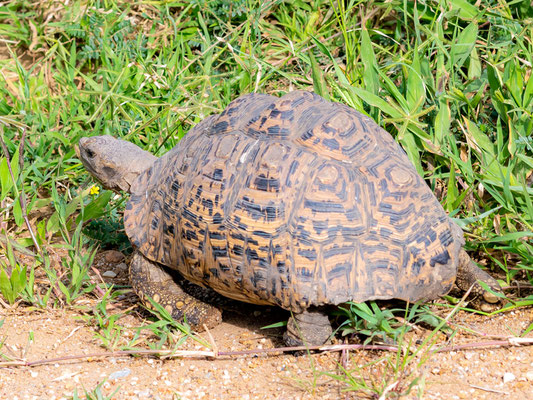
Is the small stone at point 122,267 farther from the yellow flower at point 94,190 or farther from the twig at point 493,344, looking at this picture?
the twig at point 493,344

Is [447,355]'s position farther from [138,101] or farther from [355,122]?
[138,101]

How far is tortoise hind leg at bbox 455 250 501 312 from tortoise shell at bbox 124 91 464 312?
0.62 ft

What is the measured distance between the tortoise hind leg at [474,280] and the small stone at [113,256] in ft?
6.97

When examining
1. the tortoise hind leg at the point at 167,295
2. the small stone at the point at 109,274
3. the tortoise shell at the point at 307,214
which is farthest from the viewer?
the small stone at the point at 109,274

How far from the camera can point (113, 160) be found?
154 inches

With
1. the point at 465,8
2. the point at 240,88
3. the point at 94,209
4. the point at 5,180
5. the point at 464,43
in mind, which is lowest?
the point at 94,209

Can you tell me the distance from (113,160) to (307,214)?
1.43 m

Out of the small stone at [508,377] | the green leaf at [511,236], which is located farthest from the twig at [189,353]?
the green leaf at [511,236]

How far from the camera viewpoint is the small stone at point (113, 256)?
168 inches

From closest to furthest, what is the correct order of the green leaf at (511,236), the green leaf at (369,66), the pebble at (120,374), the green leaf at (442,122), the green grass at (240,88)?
the pebble at (120,374)
the green leaf at (511,236)
the green grass at (240,88)
the green leaf at (442,122)
the green leaf at (369,66)

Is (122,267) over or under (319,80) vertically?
under

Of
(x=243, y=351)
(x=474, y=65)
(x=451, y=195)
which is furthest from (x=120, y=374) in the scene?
(x=474, y=65)

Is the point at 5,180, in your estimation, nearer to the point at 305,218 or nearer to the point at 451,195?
the point at 305,218

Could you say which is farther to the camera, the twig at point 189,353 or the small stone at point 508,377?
the twig at point 189,353
